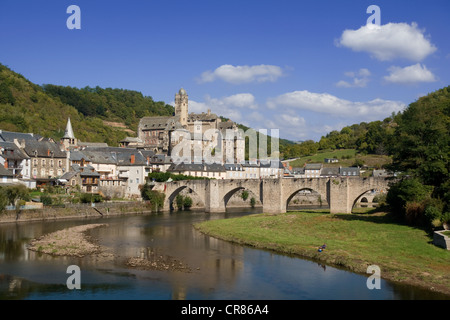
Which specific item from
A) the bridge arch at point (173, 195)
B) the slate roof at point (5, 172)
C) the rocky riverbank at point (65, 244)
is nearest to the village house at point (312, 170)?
the bridge arch at point (173, 195)

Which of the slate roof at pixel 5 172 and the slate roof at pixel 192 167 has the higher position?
the slate roof at pixel 192 167

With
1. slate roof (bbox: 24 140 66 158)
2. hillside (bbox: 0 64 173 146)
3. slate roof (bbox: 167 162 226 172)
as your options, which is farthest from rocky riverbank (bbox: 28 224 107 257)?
hillside (bbox: 0 64 173 146)

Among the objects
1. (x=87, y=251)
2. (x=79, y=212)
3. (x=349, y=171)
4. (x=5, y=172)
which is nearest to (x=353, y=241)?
(x=87, y=251)

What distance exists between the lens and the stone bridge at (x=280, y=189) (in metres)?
46.5

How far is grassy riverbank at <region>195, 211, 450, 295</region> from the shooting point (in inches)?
920

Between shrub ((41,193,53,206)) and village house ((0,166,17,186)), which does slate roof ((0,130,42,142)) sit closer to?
village house ((0,166,17,186))

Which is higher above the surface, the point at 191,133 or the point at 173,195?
→ the point at 191,133

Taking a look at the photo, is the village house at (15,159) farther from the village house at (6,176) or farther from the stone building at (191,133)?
the stone building at (191,133)

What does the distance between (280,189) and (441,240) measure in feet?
85.2

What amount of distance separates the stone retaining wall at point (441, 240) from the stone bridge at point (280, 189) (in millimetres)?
16515

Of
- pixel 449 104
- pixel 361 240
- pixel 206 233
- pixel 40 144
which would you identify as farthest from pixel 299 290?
pixel 40 144

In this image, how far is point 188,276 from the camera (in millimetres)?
24516

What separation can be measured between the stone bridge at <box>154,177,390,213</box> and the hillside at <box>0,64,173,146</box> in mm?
41811

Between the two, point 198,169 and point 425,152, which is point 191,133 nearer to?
point 198,169
